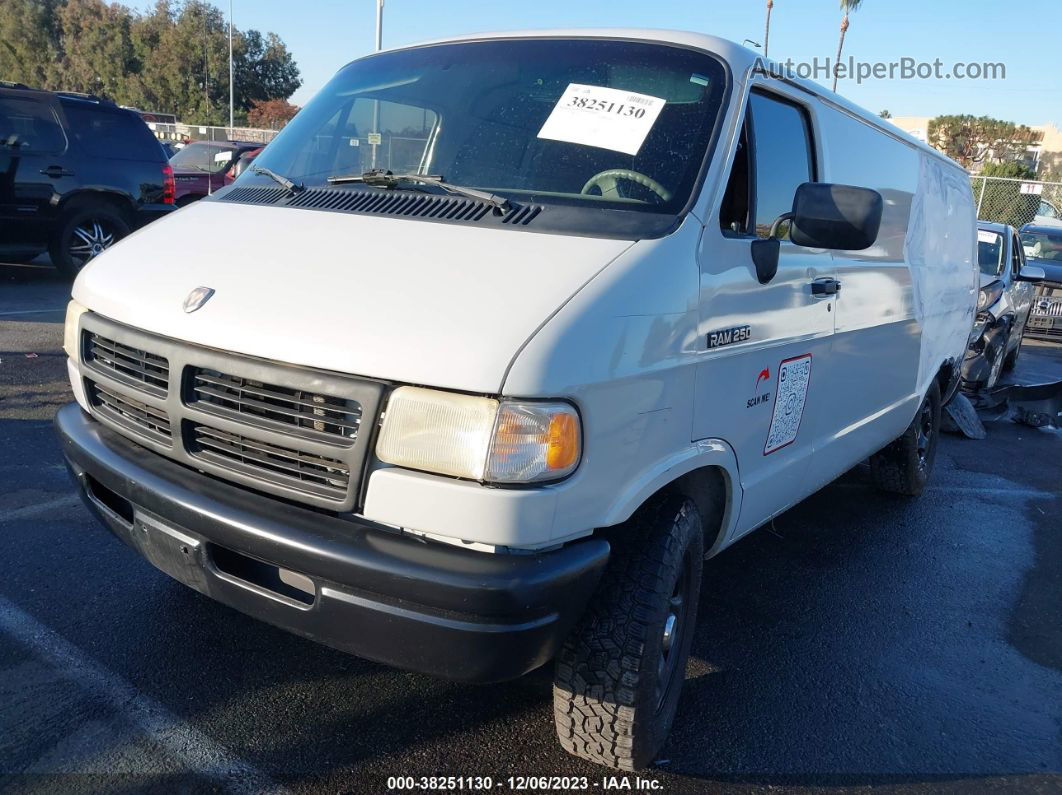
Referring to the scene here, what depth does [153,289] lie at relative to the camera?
2625 millimetres

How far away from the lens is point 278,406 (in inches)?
89.6

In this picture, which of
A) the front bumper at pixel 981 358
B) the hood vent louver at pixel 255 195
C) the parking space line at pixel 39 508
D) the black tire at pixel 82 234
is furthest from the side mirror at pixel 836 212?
the black tire at pixel 82 234

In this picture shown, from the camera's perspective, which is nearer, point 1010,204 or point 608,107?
point 608,107

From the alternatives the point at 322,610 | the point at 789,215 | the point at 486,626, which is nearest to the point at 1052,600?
the point at 789,215

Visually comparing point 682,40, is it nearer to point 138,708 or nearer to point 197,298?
point 197,298

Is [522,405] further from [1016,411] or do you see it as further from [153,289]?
[1016,411]

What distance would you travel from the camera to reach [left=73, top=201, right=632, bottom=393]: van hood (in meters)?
2.13

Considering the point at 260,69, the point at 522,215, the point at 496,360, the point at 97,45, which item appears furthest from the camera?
the point at 260,69

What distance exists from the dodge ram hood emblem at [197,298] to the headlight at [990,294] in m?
8.56

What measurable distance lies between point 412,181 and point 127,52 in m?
56.3

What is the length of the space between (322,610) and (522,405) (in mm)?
746

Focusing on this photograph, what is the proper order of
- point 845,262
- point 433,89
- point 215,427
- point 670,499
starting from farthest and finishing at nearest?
1. point 845,262
2. point 433,89
3. point 670,499
4. point 215,427

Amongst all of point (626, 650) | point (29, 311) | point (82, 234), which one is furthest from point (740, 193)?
point (82, 234)

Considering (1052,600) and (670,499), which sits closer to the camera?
(670,499)
